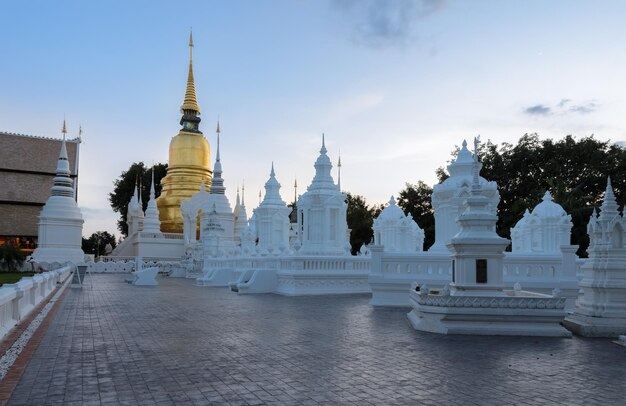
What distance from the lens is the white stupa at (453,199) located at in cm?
2006

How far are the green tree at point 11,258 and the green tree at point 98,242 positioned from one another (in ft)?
156

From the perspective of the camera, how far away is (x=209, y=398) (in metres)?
6.26

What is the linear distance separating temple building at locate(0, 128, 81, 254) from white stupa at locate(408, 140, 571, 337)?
170ft

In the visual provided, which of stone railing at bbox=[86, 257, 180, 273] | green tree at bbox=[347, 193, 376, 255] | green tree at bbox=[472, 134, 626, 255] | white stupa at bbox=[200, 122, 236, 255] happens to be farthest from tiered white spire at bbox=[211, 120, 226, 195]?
green tree at bbox=[472, 134, 626, 255]

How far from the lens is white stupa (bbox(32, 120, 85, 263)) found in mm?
41250

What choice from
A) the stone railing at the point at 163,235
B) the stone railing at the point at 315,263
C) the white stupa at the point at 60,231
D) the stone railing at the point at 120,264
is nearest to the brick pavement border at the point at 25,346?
the stone railing at the point at 315,263

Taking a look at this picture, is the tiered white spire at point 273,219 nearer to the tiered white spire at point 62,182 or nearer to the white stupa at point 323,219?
the white stupa at point 323,219

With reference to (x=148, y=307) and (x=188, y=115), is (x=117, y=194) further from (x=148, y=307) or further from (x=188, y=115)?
(x=148, y=307)

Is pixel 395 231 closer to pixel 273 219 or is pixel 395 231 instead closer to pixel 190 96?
pixel 273 219

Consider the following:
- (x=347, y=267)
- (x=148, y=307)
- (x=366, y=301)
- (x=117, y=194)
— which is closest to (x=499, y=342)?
(x=366, y=301)

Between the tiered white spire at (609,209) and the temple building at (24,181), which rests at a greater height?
the temple building at (24,181)

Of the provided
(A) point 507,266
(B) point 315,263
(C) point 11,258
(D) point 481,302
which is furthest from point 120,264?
(D) point 481,302

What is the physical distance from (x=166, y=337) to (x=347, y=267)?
44.9 ft

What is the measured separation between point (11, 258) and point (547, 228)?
33467mm
